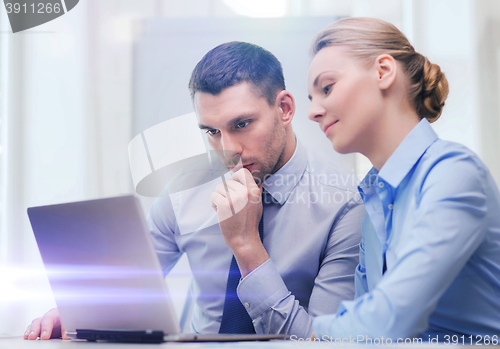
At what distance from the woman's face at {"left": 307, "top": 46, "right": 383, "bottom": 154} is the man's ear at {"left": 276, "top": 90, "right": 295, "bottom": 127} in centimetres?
41

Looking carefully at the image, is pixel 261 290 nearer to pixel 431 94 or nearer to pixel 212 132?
pixel 212 132

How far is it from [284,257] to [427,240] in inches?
24.8

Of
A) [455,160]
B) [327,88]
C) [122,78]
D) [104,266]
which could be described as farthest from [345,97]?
[122,78]

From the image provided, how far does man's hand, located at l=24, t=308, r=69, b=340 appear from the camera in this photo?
3.00 ft

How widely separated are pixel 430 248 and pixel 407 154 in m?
0.26

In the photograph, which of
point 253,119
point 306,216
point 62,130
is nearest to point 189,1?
point 253,119

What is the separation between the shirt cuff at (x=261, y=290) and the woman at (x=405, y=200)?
23 centimetres

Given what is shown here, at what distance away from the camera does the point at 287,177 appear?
1.28 meters

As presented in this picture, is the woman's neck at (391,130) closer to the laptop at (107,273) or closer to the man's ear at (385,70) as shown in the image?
the man's ear at (385,70)

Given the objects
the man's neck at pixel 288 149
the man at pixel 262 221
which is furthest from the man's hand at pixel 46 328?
the man's neck at pixel 288 149

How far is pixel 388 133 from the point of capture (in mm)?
838

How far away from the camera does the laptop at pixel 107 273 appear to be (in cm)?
66

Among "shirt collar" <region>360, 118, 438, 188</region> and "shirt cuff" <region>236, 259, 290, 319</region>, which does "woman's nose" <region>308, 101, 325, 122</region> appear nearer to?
"shirt collar" <region>360, 118, 438, 188</region>

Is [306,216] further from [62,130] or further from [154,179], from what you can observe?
[62,130]
